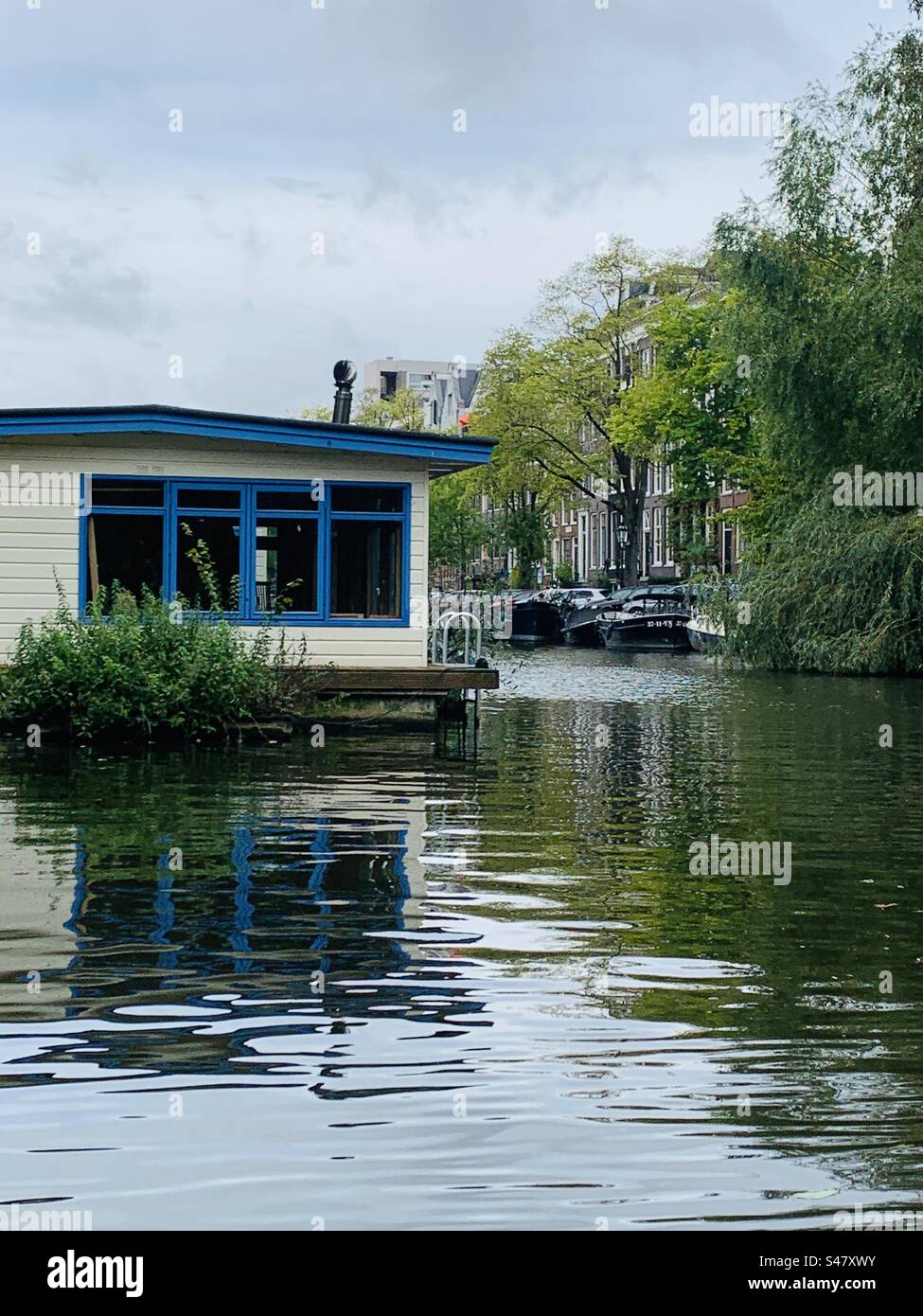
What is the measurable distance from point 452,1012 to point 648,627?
2367 inches

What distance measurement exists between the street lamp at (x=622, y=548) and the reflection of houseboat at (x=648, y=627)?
19712 mm

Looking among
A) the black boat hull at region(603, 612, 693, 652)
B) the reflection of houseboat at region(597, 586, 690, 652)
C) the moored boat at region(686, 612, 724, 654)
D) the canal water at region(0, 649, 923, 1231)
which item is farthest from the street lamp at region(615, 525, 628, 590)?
the canal water at region(0, 649, 923, 1231)

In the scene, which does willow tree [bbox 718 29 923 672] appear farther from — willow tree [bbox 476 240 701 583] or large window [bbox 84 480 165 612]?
willow tree [bbox 476 240 701 583]

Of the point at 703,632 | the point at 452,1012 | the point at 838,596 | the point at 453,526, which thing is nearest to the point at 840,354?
the point at 838,596

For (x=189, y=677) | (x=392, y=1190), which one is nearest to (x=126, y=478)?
(x=189, y=677)

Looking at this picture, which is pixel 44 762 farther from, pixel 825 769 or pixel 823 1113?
pixel 823 1113

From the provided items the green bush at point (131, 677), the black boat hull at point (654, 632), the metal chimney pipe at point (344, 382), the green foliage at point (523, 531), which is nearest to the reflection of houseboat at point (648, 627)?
the black boat hull at point (654, 632)

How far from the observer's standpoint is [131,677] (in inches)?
906

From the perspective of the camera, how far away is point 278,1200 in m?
5.98

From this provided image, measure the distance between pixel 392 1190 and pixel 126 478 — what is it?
2066 centimetres

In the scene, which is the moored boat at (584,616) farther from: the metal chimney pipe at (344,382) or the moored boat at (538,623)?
the metal chimney pipe at (344,382)

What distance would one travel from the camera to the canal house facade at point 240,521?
25734 mm

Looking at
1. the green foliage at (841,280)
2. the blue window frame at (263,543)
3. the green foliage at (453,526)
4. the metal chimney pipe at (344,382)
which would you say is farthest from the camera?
the green foliage at (453,526)

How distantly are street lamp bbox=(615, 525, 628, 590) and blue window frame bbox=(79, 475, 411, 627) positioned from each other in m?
65.2
